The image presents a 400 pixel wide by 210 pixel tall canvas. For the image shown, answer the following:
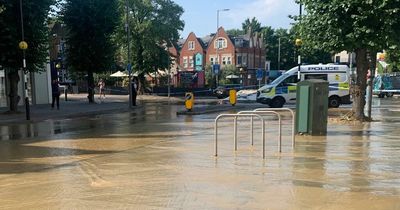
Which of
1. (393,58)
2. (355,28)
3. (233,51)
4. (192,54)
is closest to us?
(355,28)

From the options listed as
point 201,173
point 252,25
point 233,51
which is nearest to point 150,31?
point 233,51

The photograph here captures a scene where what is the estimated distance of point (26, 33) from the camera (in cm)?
2388

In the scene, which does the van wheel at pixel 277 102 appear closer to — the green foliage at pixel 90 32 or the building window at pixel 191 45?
the green foliage at pixel 90 32

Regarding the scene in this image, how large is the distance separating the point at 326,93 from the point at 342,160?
436 centimetres

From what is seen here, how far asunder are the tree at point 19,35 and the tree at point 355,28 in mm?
13808

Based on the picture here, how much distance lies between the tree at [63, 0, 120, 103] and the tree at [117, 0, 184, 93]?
1523 centimetres

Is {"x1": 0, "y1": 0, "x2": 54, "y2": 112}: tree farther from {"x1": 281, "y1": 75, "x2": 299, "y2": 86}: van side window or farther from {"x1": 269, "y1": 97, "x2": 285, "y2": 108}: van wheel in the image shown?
{"x1": 281, "y1": 75, "x2": 299, "y2": 86}: van side window

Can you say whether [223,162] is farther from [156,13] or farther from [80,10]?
[156,13]

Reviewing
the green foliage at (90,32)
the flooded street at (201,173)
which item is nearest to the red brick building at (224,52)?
the green foliage at (90,32)

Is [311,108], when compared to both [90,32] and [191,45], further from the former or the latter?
[191,45]

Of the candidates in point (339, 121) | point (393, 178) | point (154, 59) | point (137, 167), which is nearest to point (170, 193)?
point (137, 167)

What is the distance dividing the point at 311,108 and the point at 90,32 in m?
24.0

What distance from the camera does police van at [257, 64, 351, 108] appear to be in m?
26.9

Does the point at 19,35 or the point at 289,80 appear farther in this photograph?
the point at 289,80
